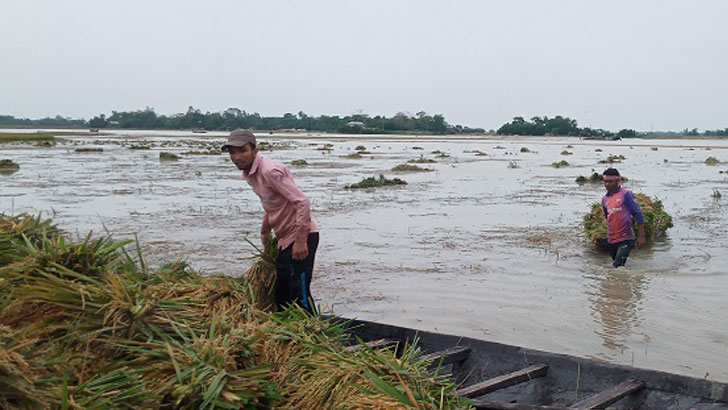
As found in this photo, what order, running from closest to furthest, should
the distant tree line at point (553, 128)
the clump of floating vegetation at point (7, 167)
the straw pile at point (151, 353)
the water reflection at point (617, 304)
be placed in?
the straw pile at point (151, 353)
the water reflection at point (617, 304)
the clump of floating vegetation at point (7, 167)
the distant tree line at point (553, 128)

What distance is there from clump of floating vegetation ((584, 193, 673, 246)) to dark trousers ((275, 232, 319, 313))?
7.57 m

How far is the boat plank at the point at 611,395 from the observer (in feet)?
12.0

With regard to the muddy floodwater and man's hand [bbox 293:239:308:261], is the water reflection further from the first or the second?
man's hand [bbox 293:239:308:261]

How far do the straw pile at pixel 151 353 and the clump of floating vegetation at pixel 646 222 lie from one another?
8.63 metres

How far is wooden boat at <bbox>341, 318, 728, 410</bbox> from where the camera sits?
151 inches

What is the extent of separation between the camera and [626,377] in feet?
13.5

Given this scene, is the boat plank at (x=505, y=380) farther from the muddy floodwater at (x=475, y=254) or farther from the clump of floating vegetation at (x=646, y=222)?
the clump of floating vegetation at (x=646, y=222)

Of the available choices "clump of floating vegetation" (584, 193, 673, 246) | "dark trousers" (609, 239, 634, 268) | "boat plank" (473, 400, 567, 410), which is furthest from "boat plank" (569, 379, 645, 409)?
"clump of floating vegetation" (584, 193, 673, 246)

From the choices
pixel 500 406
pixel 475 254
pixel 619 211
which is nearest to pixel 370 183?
pixel 475 254

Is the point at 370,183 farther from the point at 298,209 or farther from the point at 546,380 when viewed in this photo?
the point at 546,380

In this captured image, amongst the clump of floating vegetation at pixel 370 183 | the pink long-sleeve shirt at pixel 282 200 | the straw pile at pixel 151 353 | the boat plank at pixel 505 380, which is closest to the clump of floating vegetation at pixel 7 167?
the clump of floating vegetation at pixel 370 183

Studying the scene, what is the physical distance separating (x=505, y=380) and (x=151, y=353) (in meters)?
2.16

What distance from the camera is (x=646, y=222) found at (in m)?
11.9

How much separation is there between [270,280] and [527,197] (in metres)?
15.9
